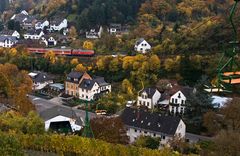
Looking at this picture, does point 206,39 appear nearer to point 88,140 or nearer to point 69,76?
point 69,76

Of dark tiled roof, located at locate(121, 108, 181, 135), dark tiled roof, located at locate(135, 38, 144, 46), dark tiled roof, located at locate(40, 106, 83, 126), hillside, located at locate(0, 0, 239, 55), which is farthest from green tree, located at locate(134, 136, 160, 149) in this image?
dark tiled roof, located at locate(135, 38, 144, 46)

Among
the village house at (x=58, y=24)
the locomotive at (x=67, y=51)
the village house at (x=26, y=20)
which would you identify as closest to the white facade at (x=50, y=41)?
the locomotive at (x=67, y=51)

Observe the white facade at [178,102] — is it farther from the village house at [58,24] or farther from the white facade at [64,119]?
the village house at [58,24]

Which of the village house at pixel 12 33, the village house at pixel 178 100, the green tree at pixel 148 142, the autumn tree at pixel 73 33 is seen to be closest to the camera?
the green tree at pixel 148 142

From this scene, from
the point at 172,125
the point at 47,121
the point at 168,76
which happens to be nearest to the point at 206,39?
the point at 168,76

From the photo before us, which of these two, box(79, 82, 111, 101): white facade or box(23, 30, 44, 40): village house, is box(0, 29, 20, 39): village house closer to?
box(23, 30, 44, 40): village house

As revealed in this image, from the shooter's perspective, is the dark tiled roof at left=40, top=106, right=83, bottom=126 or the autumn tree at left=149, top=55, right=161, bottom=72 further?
the autumn tree at left=149, top=55, right=161, bottom=72
